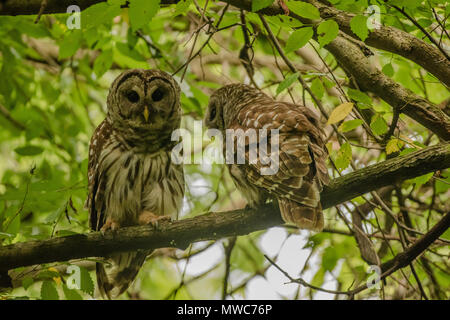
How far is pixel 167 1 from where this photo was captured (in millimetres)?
3082

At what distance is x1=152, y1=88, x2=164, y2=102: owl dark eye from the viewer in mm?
3663

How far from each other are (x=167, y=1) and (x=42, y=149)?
1.35 m

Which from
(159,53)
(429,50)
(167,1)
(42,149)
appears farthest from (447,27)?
(42,149)

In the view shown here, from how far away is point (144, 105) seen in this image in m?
3.62

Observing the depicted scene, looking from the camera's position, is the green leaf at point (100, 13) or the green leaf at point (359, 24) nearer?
the green leaf at point (359, 24)

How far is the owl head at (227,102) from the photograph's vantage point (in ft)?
12.0

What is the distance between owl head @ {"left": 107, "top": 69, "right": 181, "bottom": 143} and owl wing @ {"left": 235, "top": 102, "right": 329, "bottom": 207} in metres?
0.66

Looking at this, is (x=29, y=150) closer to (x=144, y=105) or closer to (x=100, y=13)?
(x=144, y=105)

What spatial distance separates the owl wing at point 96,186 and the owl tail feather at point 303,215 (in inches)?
52.3

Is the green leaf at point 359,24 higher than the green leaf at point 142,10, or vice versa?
the green leaf at point 142,10

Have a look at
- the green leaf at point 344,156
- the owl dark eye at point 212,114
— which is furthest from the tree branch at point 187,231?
the owl dark eye at point 212,114

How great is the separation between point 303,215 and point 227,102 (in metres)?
1.40

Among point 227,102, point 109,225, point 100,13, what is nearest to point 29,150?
Answer: point 109,225

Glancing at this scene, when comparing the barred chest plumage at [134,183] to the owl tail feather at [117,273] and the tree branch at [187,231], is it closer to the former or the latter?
the owl tail feather at [117,273]
